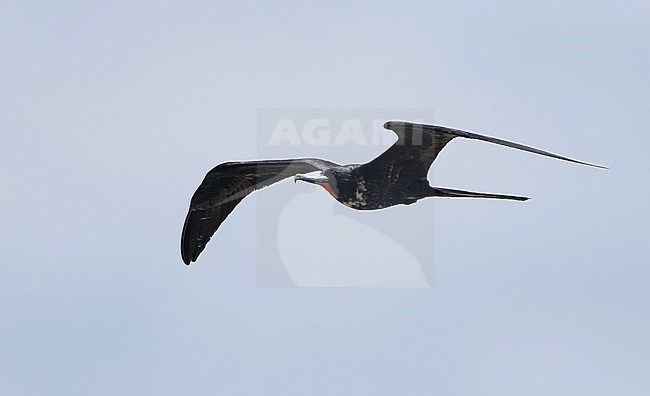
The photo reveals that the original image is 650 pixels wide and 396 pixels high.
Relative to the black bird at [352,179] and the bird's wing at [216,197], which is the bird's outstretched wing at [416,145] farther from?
the bird's wing at [216,197]

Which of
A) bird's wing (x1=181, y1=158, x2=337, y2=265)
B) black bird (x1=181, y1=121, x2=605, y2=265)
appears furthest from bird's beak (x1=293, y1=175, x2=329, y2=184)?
bird's wing (x1=181, y1=158, x2=337, y2=265)

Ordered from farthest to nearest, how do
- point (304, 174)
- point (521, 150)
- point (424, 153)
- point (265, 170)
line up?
point (265, 170)
point (304, 174)
point (424, 153)
point (521, 150)

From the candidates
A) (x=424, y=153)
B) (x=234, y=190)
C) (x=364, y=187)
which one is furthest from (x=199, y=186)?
(x=424, y=153)

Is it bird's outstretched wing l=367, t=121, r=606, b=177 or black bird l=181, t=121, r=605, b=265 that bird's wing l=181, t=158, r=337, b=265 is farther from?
bird's outstretched wing l=367, t=121, r=606, b=177

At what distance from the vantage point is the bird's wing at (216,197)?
55.9 ft

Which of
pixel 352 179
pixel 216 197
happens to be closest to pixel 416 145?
pixel 352 179

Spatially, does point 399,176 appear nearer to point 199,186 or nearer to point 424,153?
point 424,153

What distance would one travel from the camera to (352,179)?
15.1 metres

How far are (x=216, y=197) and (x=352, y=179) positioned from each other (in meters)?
Answer: 3.03

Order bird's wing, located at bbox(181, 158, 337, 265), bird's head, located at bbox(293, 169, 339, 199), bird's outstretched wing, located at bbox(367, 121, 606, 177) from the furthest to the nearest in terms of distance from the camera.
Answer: bird's wing, located at bbox(181, 158, 337, 265), bird's head, located at bbox(293, 169, 339, 199), bird's outstretched wing, located at bbox(367, 121, 606, 177)

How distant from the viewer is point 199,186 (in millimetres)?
17188

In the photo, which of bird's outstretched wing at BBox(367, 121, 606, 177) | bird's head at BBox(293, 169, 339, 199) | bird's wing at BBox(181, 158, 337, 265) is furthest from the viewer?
bird's wing at BBox(181, 158, 337, 265)

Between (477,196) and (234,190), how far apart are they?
13.8 feet

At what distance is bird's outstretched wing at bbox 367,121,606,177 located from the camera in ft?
43.2
